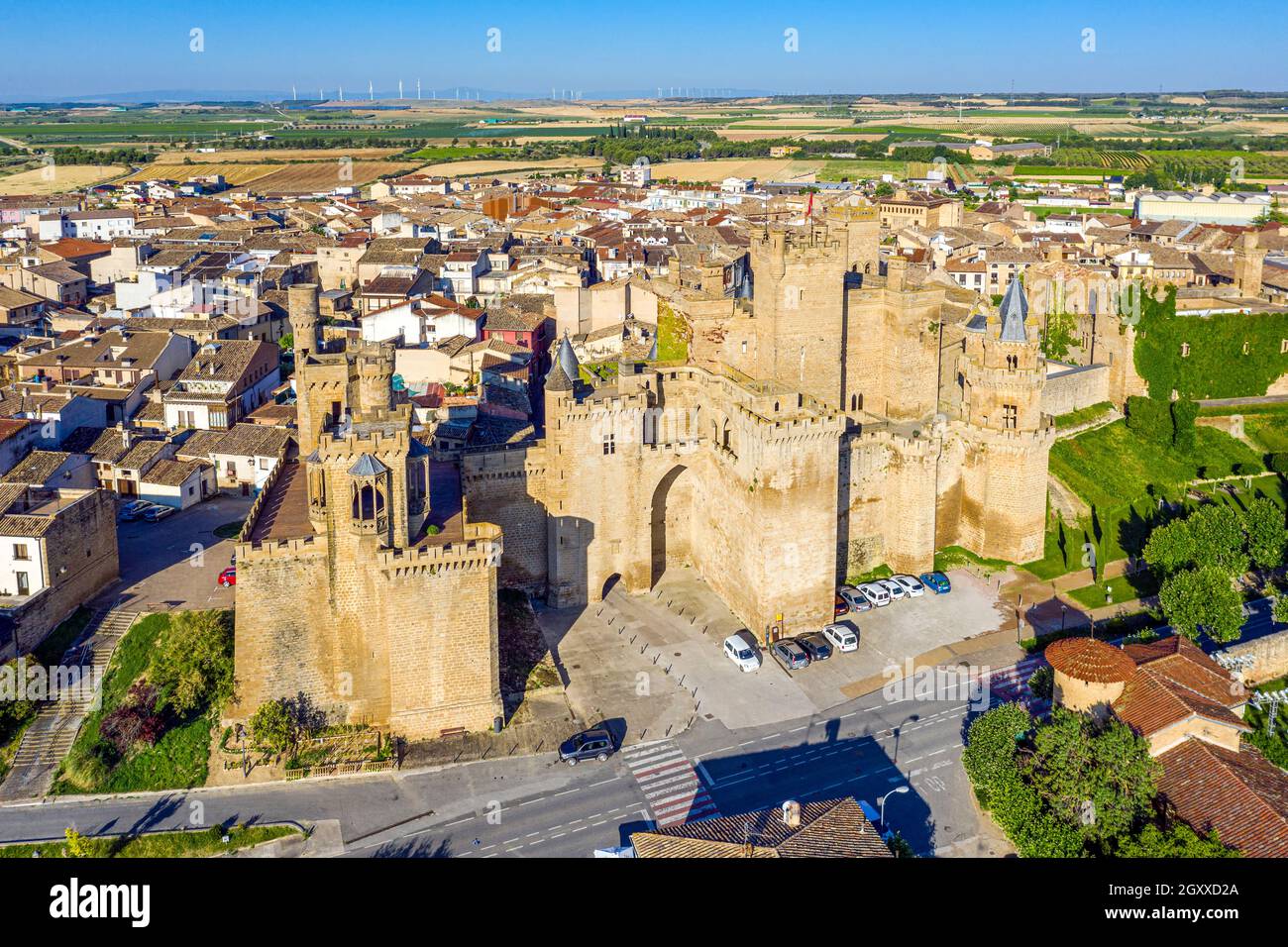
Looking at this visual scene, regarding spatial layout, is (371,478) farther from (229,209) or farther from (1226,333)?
(229,209)

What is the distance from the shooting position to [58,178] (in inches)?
6260

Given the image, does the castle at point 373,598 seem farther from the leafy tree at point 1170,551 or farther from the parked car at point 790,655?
the leafy tree at point 1170,551

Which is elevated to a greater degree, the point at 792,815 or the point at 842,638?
the point at 792,815

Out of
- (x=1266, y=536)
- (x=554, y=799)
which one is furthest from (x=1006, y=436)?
(x=554, y=799)

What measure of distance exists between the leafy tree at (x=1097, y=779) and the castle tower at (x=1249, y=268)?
132 feet

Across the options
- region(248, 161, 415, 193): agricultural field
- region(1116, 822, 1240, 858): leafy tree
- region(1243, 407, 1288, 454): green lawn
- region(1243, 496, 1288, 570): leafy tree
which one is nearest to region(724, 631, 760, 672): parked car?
region(1116, 822, 1240, 858): leafy tree

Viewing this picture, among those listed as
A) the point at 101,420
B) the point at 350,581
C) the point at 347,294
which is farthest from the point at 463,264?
the point at 350,581

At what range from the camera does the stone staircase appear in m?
26.6

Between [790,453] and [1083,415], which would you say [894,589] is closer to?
[790,453]

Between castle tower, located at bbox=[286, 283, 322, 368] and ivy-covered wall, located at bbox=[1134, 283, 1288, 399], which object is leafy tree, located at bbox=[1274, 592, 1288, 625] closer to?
ivy-covered wall, located at bbox=[1134, 283, 1288, 399]

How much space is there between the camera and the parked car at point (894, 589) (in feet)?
115

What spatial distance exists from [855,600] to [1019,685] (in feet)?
20.0

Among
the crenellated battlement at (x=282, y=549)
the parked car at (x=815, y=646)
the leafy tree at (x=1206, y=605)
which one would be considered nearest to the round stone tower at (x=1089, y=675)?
the leafy tree at (x=1206, y=605)

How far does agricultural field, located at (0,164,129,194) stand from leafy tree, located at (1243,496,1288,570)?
503ft
